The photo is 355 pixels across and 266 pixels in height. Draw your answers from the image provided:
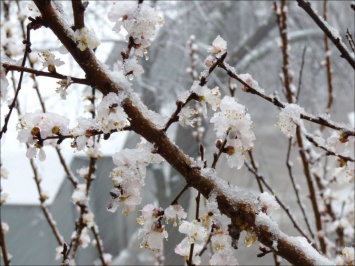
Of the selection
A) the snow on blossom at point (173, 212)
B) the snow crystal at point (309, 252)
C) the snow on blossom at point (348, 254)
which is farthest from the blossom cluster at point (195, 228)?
the snow on blossom at point (348, 254)

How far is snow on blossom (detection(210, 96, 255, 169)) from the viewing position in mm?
757

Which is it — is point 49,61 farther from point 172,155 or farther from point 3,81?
point 172,155

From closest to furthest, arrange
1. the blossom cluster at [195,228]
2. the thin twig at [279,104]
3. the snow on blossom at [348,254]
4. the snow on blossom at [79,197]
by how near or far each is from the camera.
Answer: the blossom cluster at [195,228] < the thin twig at [279,104] < the snow on blossom at [348,254] < the snow on blossom at [79,197]

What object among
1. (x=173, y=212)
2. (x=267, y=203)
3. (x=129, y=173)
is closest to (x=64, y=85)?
(x=129, y=173)

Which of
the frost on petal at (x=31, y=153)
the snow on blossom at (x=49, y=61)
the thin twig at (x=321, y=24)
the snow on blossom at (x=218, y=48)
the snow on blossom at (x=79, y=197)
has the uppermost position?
the thin twig at (x=321, y=24)

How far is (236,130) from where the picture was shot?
76cm

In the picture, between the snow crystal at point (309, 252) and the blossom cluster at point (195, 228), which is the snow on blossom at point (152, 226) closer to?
the blossom cluster at point (195, 228)

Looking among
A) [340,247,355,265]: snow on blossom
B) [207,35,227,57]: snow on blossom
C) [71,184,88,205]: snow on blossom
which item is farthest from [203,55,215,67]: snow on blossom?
[71,184,88,205]: snow on blossom

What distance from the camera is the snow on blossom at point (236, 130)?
29.8 inches

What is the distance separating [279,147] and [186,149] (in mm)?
6729

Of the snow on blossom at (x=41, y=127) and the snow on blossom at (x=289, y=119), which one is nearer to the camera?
the snow on blossom at (x=41, y=127)

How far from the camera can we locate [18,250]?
16.8 feet

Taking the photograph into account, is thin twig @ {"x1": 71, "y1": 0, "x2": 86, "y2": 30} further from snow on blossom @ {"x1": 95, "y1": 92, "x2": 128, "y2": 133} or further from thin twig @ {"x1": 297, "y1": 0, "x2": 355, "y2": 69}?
thin twig @ {"x1": 297, "y1": 0, "x2": 355, "y2": 69}

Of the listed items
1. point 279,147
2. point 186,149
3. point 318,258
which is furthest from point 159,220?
point 279,147
